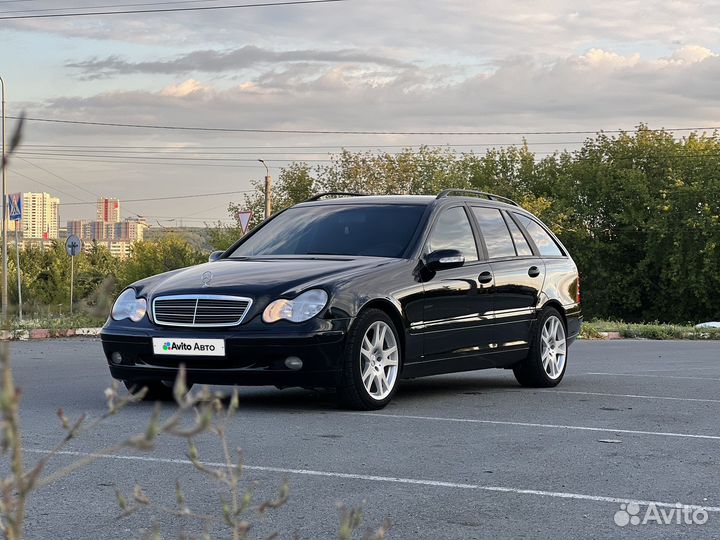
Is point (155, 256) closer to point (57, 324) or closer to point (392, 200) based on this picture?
point (57, 324)

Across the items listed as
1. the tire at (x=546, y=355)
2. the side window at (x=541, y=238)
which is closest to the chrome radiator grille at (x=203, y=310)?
the tire at (x=546, y=355)

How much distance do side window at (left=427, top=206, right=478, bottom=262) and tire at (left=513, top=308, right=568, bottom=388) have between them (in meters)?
1.10

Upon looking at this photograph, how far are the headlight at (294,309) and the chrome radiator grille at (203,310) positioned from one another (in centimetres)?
17

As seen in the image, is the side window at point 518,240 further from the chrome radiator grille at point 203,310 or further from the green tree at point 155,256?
the green tree at point 155,256

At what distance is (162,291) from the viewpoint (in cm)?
899

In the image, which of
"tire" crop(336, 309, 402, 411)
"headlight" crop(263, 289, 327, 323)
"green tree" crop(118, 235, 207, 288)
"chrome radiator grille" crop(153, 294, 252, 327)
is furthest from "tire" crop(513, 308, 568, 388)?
"green tree" crop(118, 235, 207, 288)

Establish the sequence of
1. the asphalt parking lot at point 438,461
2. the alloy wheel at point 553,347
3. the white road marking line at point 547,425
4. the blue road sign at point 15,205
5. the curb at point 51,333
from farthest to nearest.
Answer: the blue road sign at point 15,205
the curb at point 51,333
the alloy wheel at point 553,347
the white road marking line at point 547,425
the asphalt parking lot at point 438,461

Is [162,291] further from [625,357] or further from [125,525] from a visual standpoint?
[625,357]

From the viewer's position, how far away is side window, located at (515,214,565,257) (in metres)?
11.7

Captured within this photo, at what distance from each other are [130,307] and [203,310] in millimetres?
732

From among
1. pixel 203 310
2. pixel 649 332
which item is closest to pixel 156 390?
pixel 203 310

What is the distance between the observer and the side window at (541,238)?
11701mm

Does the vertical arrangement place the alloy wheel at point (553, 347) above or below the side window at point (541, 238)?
below

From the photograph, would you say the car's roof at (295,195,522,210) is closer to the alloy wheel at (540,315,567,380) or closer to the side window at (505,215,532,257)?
the side window at (505,215,532,257)
